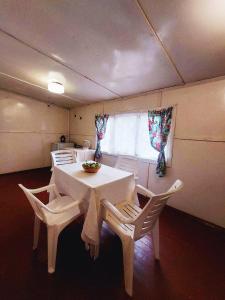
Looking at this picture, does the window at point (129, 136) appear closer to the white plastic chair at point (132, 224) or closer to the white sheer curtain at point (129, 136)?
the white sheer curtain at point (129, 136)

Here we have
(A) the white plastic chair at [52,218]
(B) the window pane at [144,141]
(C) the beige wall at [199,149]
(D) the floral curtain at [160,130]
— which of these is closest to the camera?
(A) the white plastic chair at [52,218]

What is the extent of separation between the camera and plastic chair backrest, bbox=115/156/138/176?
219cm

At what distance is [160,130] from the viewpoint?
2578 millimetres

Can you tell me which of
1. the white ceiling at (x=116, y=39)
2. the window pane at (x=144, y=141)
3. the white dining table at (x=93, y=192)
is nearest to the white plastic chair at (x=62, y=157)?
the white dining table at (x=93, y=192)

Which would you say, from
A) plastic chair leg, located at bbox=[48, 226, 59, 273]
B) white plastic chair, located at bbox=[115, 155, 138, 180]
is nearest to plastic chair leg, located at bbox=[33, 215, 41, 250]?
plastic chair leg, located at bbox=[48, 226, 59, 273]

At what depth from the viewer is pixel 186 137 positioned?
7.64 ft

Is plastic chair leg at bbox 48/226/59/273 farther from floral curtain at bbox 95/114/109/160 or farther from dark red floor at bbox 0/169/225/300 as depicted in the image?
floral curtain at bbox 95/114/109/160

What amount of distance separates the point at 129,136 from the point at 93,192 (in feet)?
7.08

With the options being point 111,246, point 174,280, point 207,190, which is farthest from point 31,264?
point 207,190

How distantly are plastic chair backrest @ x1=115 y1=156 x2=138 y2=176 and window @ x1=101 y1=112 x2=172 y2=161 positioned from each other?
76 centimetres

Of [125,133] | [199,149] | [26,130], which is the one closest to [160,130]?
[199,149]

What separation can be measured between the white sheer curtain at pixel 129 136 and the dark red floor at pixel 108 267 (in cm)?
155

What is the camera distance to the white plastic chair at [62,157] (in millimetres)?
2345

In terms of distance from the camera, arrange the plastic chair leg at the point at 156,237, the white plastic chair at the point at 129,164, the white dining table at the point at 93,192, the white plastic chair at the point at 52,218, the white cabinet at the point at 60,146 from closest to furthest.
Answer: the white plastic chair at the point at 52,218 → the white dining table at the point at 93,192 → the plastic chair leg at the point at 156,237 → the white plastic chair at the point at 129,164 → the white cabinet at the point at 60,146
